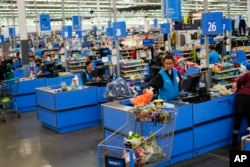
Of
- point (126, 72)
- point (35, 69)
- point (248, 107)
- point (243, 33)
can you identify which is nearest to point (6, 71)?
point (35, 69)

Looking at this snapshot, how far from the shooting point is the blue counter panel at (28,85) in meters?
10.2

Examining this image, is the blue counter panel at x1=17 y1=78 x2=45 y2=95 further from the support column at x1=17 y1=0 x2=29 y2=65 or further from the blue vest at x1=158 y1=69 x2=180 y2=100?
the blue vest at x1=158 y1=69 x2=180 y2=100

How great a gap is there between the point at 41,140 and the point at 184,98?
324 centimetres

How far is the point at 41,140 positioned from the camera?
24.5 ft

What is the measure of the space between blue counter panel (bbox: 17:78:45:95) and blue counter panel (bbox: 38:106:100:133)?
210cm

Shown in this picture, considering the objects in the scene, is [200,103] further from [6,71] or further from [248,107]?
[6,71]

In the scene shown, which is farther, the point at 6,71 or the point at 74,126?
the point at 6,71

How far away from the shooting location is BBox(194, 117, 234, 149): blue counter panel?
5855mm

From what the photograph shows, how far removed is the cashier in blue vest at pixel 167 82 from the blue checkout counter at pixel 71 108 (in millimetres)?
2545

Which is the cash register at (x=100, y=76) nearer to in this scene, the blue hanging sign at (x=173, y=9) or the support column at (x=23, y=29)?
the support column at (x=23, y=29)

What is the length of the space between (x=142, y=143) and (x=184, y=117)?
50.0 inches

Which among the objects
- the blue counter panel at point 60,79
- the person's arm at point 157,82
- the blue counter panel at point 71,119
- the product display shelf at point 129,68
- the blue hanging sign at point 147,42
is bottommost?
the blue counter panel at point 71,119

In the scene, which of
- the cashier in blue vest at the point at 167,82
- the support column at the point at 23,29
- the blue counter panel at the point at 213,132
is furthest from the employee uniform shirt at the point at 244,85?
the support column at the point at 23,29

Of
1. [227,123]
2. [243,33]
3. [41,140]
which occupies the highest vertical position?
[243,33]
